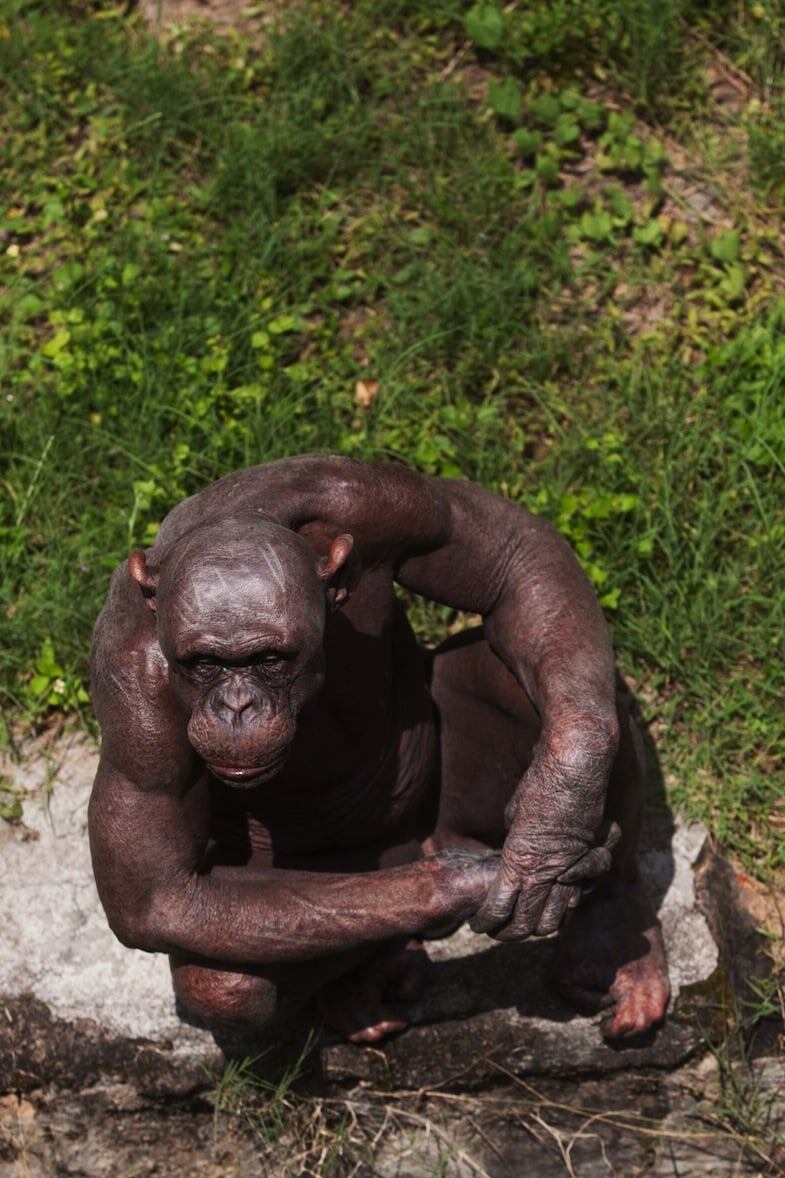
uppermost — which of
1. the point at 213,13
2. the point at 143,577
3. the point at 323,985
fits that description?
the point at 143,577

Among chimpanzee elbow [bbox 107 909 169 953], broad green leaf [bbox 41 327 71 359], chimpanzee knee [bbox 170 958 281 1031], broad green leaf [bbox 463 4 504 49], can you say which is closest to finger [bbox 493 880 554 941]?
chimpanzee knee [bbox 170 958 281 1031]

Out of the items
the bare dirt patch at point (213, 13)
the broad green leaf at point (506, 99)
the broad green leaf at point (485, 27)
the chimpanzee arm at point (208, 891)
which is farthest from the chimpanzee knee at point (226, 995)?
the bare dirt patch at point (213, 13)

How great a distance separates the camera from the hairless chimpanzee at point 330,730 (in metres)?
2.98

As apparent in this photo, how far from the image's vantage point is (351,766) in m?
3.73

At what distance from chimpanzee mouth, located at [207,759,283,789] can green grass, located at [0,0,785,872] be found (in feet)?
5.95

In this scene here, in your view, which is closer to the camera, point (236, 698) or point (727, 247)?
point (236, 698)

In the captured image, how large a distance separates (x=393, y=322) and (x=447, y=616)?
40.5 inches

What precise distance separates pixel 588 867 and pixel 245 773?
86 centimetres

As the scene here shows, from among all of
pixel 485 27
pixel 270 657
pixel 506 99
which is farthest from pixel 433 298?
pixel 270 657

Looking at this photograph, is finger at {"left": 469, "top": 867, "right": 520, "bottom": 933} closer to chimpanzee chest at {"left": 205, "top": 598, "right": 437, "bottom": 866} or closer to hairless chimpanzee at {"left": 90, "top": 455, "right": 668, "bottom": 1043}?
hairless chimpanzee at {"left": 90, "top": 455, "right": 668, "bottom": 1043}

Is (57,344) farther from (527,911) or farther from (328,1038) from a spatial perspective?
Answer: (527,911)

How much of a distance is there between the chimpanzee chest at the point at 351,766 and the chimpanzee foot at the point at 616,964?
53 centimetres

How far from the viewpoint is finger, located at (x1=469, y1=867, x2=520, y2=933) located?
136 inches

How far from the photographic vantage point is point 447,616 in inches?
191
